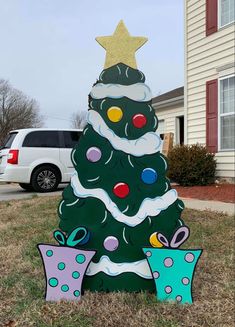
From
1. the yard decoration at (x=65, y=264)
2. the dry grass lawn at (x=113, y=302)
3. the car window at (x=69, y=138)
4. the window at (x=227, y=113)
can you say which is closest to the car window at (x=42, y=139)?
the car window at (x=69, y=138)

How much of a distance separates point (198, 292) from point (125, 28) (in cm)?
223

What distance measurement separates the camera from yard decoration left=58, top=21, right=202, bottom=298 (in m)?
3.43

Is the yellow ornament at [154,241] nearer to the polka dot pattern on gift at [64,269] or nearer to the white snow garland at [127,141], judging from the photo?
the polka dot pattern on gift at [64,269]

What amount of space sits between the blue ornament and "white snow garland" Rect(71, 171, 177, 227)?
140 millimetres

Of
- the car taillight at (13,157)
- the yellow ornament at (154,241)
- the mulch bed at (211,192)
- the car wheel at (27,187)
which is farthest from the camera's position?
the car wheel at (27,187)

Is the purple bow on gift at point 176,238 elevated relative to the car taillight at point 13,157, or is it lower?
lower

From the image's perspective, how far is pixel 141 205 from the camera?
3.46 meters

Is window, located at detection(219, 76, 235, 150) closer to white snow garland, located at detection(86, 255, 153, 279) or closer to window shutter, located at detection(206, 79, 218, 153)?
window shutter, located at detection(206, 79, 218, 153)

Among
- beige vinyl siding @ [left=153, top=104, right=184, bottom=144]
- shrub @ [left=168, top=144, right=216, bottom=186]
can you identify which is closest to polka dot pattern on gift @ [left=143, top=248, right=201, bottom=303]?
shrub @ [left=168, top=144, right=216, bottom=186]

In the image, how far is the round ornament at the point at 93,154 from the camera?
3467 millimetres

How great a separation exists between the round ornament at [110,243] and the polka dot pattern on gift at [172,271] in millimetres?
238

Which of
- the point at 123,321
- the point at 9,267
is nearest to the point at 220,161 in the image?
the point at 9,267

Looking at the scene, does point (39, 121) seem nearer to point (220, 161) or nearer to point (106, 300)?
point (220, 161)

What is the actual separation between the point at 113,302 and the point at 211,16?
10135mm
